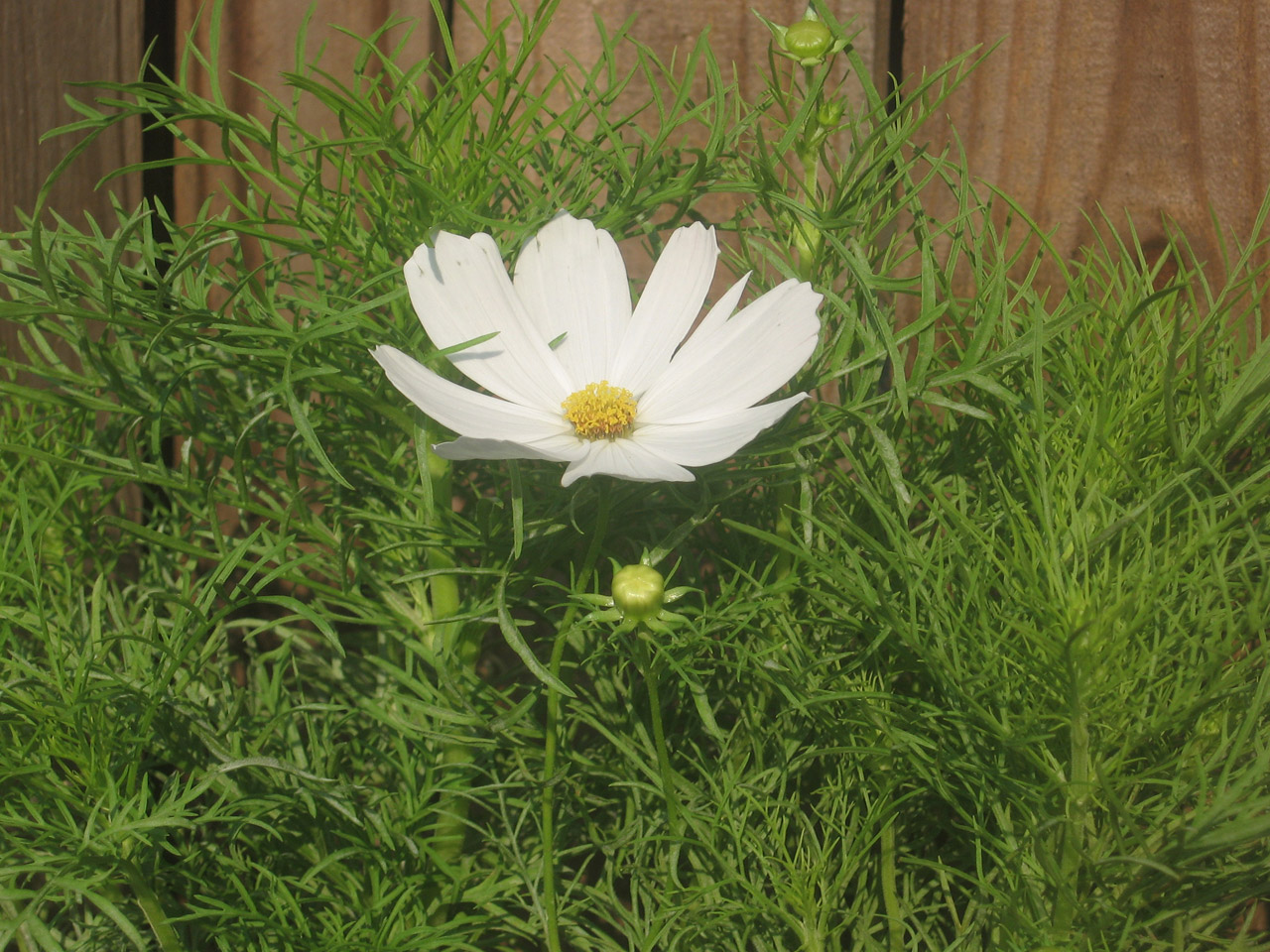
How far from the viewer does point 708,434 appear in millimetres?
635

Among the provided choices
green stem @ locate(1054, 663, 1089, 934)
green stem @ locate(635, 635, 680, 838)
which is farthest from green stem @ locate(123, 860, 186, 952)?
green stem @ locate(1054, 663, 1089, 934)

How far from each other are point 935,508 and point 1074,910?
9.5 inches

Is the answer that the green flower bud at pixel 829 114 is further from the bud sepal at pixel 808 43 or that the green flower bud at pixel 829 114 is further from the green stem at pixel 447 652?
the green stem at pixel 447 652

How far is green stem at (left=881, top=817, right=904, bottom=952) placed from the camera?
660 mm

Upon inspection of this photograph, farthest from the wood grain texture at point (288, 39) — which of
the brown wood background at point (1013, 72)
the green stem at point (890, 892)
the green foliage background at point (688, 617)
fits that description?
the green stem at point (890, 892)

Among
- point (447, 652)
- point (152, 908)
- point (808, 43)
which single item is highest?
point (808, 43)

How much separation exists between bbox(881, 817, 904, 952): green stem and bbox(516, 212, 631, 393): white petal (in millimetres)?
356

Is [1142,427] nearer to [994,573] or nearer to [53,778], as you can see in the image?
[994,573]

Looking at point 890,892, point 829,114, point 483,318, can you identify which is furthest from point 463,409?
point 890,892

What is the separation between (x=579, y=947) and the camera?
0.75 meters

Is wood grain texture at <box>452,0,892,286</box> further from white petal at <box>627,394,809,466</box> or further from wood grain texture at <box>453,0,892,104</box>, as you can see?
white petal at <box>627,394,809,466</box>

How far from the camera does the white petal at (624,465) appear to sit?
56 cm

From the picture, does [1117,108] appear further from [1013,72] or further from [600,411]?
[600,411]

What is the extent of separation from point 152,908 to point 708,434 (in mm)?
448
